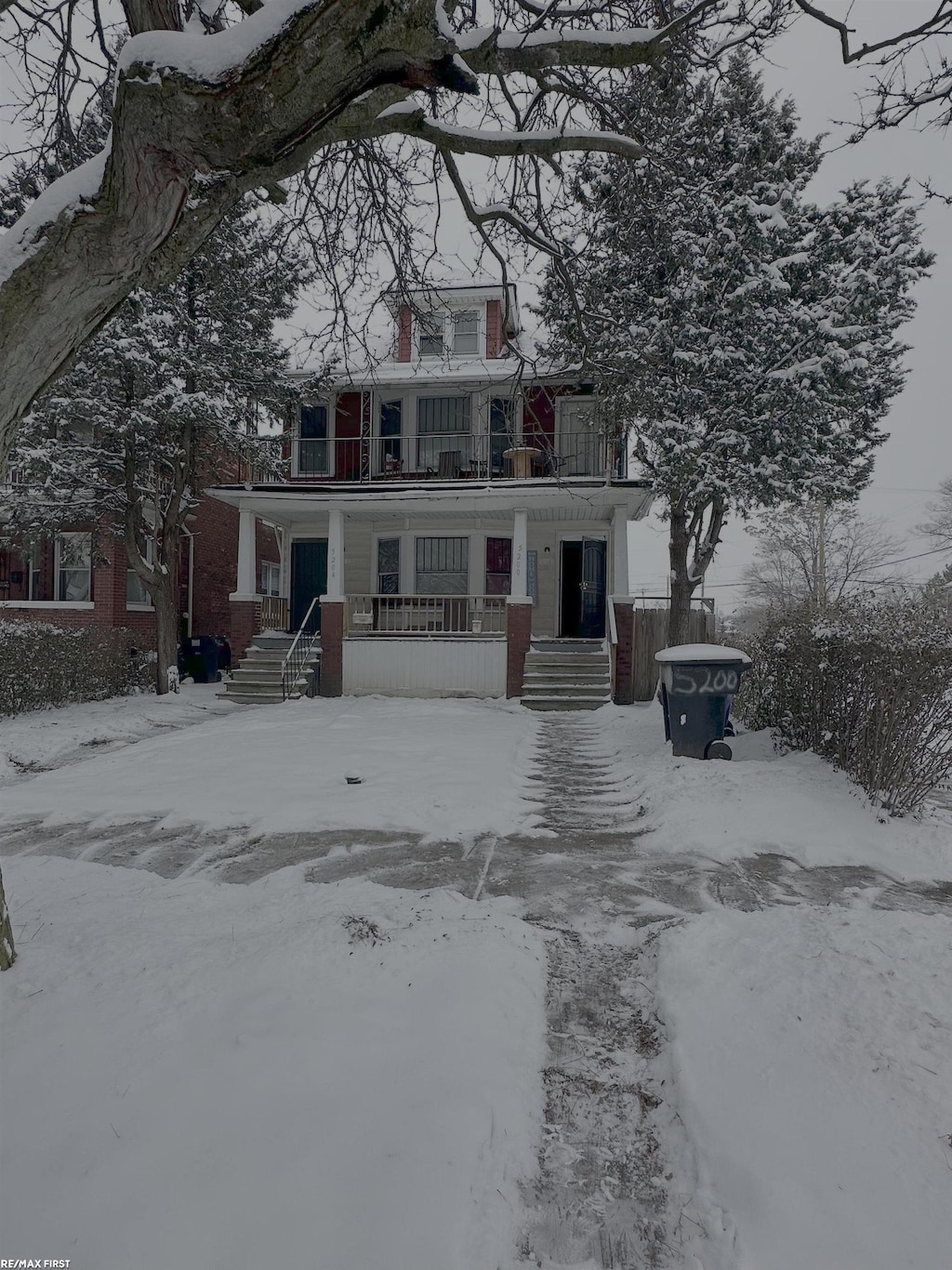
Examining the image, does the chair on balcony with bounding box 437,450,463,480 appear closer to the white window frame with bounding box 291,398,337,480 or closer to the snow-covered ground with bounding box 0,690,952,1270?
the white window frame with bounding box 291,398,337,480

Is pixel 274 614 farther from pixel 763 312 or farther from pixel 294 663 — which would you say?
pixel 763 312

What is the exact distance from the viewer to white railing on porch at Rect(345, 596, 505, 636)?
14266 mm

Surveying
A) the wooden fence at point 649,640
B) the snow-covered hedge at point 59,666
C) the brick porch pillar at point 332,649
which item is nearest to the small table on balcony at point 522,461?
the wooden fence at point 649,640

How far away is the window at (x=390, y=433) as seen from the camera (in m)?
16.8

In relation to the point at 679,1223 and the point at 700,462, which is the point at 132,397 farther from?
the point at 679,1223

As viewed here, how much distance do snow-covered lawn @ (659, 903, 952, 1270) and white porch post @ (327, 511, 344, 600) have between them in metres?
11.7

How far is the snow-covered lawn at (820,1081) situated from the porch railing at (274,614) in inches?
531

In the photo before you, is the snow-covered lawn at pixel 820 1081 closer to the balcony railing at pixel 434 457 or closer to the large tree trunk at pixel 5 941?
the large tree trunk at pixel 5 941

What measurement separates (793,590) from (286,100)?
134ft

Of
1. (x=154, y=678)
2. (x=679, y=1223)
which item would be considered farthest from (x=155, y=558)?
(x=679, y=1223)

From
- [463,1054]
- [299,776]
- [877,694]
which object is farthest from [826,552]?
[463,1054]

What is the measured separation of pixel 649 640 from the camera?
47.6 ft

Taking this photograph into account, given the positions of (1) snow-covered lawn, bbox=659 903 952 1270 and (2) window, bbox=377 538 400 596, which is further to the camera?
(2) window, bbox=377 538 400 596

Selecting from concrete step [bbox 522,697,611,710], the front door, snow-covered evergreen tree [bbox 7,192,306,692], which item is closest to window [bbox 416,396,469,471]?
the front door
